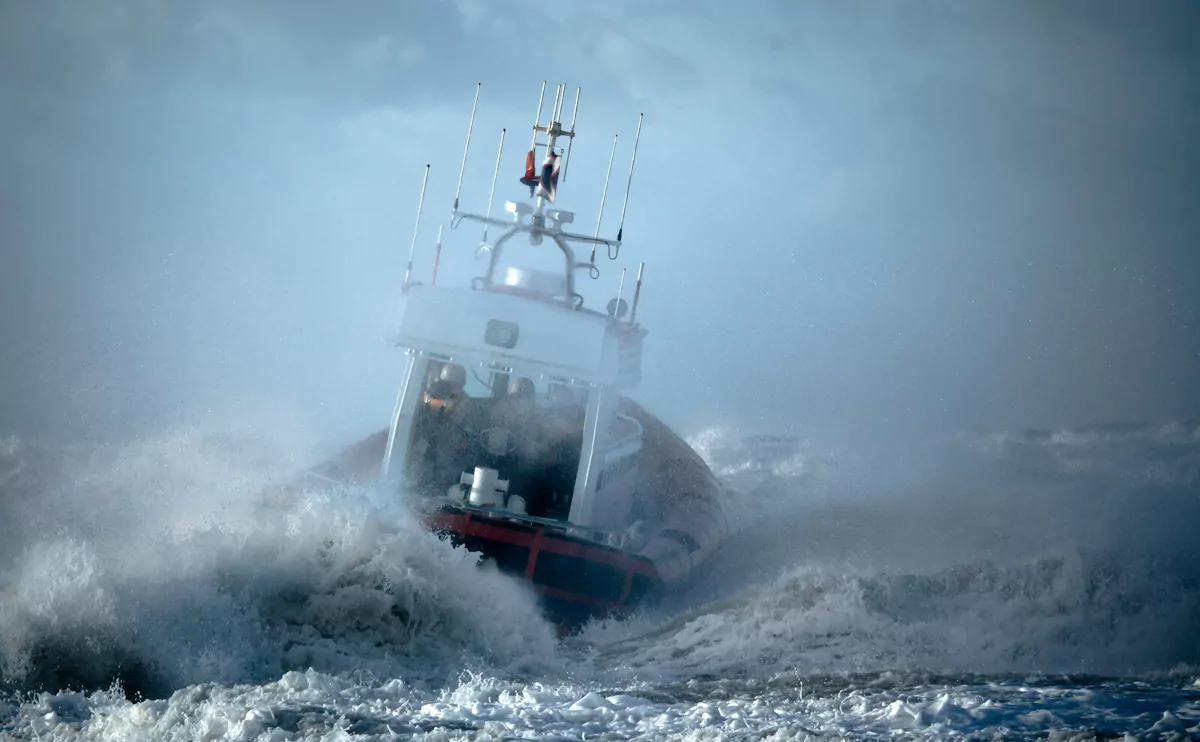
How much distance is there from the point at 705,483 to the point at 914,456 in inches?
334

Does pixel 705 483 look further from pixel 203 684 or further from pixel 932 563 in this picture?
pixel 203 684

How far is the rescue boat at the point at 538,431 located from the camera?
9.31 meters

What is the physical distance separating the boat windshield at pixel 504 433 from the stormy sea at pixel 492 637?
1249 millimetres

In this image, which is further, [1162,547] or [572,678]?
[1162,547]

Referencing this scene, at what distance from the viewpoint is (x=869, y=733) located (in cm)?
494

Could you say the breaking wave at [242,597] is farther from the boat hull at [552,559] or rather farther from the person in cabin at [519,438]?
the person in cabin at [519,438]

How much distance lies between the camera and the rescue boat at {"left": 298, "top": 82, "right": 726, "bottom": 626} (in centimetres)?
931

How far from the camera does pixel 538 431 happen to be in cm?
1101

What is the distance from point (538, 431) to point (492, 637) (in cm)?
352

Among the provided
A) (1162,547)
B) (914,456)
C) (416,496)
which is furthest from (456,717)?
(914,456)

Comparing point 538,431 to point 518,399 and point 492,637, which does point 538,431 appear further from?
point 492,637

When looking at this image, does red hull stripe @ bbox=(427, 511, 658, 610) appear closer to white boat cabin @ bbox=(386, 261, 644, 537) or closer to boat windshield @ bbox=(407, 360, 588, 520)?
white boat cabin @ bbox=(386, 261, 644, 537)

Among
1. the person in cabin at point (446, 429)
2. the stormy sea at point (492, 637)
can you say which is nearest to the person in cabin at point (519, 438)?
the person in cabin at point (446, 429)

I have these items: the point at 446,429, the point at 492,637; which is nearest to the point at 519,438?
the point at 446,429
